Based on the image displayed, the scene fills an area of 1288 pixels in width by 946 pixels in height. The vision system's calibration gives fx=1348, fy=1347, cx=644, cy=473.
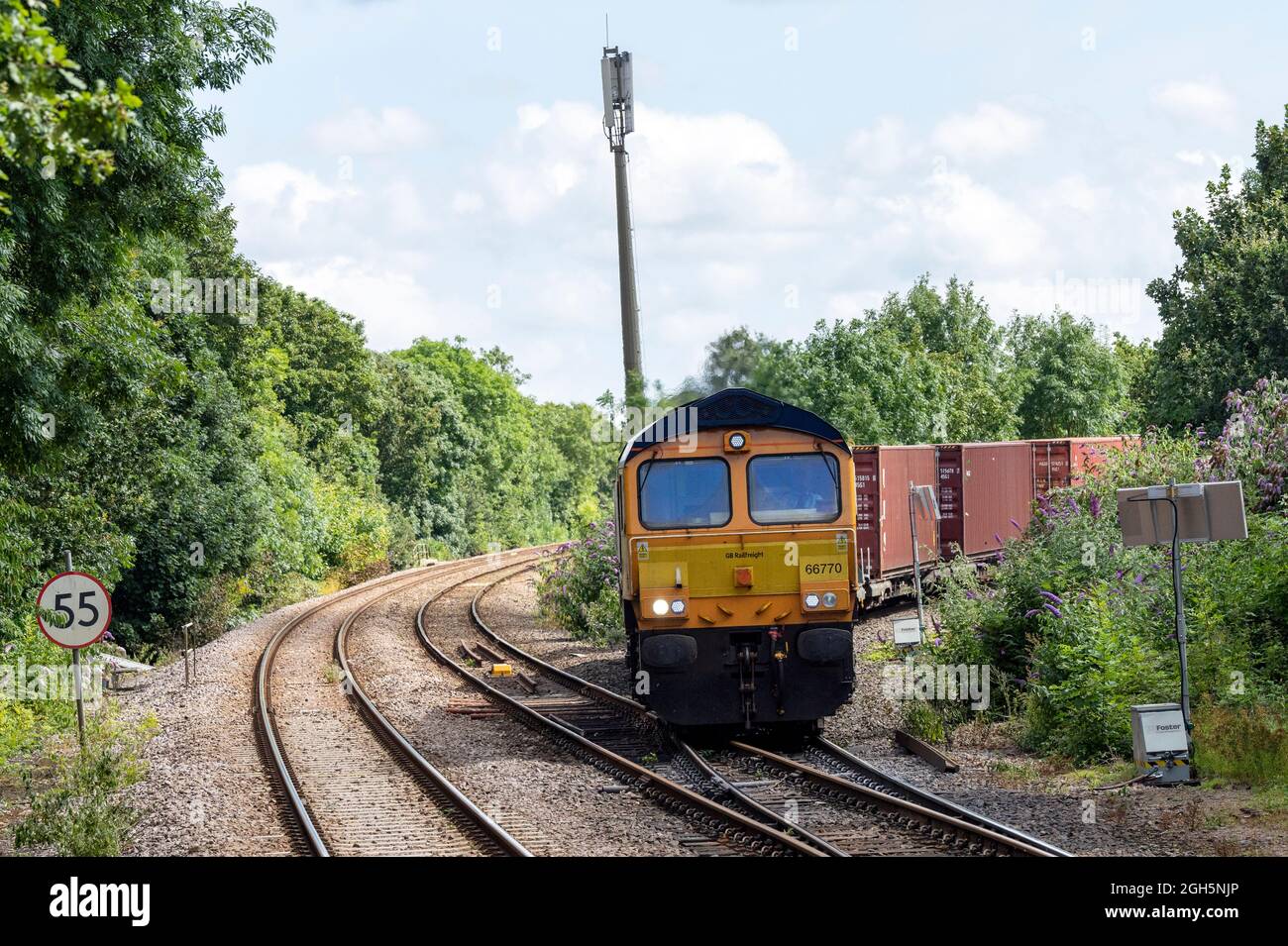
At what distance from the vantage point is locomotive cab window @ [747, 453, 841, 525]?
1355 centimetres

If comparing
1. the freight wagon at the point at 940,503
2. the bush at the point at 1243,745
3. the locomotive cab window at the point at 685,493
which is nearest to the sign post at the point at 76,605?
the locomotive cab window at the point at 685,493

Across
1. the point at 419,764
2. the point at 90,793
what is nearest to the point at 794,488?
the point at 419,764

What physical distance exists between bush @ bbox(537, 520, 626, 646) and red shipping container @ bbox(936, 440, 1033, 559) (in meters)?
6.18

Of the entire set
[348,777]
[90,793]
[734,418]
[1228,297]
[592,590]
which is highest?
[1228,297]

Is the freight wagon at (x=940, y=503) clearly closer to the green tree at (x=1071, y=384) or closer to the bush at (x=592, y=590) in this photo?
the bush at (x=592, y=590)

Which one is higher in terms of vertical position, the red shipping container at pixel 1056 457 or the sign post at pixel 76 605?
the red shipping container at pixel 1056 457

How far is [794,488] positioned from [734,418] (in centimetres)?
94

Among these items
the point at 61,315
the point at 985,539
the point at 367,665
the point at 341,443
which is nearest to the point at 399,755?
the point at 61,315

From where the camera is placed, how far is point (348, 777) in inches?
525

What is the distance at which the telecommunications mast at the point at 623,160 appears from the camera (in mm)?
30078

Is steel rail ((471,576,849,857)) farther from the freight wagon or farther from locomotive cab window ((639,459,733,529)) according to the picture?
the freight wagon

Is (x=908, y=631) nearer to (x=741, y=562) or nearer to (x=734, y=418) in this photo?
(x=741, y=562)

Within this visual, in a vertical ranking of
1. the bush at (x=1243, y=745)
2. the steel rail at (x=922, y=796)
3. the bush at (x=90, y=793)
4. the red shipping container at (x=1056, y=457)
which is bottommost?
the bush at (x=90, y=793)

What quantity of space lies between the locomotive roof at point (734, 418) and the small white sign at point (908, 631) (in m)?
3.19
